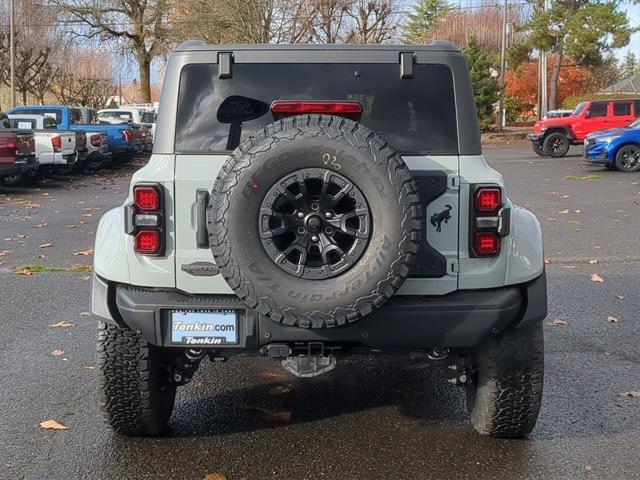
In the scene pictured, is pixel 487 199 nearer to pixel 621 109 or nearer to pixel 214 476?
pixel 214 476

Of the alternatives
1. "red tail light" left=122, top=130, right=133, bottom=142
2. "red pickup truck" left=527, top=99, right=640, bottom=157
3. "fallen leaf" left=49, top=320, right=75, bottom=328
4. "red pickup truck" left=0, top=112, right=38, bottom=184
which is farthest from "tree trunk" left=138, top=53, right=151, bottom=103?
"fallen leaf" left=49, top=320, right=75, bottom=328

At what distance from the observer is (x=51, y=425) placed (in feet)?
13.6

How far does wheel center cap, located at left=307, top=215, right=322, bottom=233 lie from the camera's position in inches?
127

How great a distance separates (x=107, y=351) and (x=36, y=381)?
1.39 meters

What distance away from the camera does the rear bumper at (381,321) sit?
134 inches

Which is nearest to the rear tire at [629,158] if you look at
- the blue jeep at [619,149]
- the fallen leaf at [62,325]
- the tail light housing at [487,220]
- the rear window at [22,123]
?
the blue jeep at [619,149]

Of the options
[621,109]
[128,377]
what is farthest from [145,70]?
[128,377]

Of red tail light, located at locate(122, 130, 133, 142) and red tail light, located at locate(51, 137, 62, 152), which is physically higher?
red tail light, located at locate(122, 130, 133, 142)

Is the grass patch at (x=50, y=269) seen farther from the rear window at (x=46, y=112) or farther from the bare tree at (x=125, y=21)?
the bare tree at (x=125, y=21)

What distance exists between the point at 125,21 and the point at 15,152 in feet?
77.5

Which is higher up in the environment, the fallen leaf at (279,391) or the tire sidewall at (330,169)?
the tire sidewall at (330,169)

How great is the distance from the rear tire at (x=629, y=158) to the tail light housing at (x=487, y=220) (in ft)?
57.1

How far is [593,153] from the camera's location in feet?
65.1

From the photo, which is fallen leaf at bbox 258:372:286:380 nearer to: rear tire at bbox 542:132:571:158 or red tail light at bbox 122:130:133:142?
red tail light at bbox 122:130:133:142
